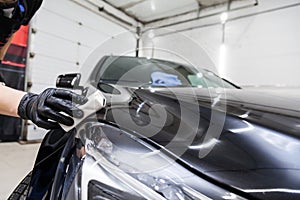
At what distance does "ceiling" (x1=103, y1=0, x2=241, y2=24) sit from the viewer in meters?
4.78

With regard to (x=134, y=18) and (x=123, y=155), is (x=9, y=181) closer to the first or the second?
(x=123, y=155)

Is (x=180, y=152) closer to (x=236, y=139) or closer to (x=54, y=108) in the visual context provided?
(x=236, y=139)

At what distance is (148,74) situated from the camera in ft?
5.41

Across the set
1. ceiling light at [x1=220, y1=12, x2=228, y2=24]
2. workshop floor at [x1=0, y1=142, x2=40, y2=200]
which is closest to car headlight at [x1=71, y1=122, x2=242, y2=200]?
workshop floor at [x1=0, y1=142, x2=40, y2=200]

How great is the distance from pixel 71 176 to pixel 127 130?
0.17 meters

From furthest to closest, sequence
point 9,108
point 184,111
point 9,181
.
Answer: point 9,181, point 9,108, point 184,111

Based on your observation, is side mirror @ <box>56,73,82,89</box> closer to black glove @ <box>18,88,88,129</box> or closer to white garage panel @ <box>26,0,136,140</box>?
black glove @ <box>18,88,88,129</box>

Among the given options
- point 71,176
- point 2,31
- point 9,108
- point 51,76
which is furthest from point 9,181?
point 51,76

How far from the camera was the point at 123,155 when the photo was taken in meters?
0.48

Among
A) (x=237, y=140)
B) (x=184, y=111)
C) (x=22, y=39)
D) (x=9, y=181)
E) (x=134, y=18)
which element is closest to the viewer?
(x=237, y=140)

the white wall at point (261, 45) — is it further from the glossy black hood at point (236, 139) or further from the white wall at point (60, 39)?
the glossy black hood at point (236, 139)

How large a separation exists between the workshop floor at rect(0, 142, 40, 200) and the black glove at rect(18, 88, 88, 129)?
1325mm

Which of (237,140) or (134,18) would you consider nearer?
(237,140)

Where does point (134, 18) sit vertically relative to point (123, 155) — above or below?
above
